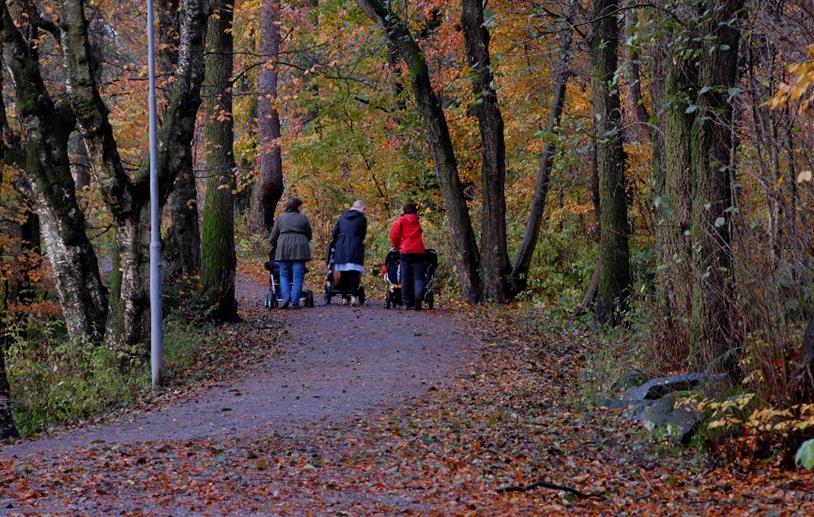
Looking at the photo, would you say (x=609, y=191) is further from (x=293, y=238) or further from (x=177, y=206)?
(x=177, y=206)

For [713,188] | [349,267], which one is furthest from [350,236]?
[713,188]

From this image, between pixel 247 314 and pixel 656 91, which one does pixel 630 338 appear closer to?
pixel 656 91

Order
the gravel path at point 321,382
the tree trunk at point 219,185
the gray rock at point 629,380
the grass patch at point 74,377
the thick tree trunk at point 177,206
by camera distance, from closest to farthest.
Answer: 1. the gravel path at point 321,382
2. the gray rock at point 629,380
3. the grass patch at point 74,377
4. the tree trunk at point 219,185
5. the thick tree trunk at point 177,206

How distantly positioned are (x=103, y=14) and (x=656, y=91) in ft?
42.3

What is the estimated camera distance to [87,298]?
14820 mm

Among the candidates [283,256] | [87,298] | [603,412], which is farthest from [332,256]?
[603,412]

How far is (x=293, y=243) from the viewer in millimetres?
19609

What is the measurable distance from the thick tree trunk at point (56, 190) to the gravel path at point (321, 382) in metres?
2.75

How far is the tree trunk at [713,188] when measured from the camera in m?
9.82

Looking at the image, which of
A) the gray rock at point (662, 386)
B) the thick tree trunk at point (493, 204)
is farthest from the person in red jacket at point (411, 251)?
the gray rock at point (662, 386)

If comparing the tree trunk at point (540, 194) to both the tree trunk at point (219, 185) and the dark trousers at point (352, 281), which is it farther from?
the tree trunk at point (219, 185)

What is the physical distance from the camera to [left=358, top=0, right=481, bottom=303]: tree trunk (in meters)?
20.0

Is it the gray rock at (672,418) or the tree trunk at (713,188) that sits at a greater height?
the tree trunk at (713,188)

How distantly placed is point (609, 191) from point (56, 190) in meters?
7.98
